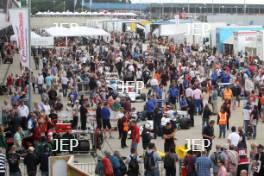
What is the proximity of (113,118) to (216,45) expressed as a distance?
31362 mm

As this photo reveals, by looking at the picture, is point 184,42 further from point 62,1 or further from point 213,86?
point 62,1

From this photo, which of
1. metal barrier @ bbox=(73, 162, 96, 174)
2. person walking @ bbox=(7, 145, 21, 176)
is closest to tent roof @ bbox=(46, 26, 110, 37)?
metal barrier @ bbox=(73, 162, 96, 174)

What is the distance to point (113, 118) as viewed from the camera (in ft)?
69.8

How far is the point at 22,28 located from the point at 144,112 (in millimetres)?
4765

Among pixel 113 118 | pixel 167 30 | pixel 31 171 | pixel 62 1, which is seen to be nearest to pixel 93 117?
pixel 113 118

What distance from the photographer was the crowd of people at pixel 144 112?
14219 mm

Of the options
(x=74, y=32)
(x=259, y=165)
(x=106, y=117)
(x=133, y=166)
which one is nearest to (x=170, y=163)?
(x=133, y=166)

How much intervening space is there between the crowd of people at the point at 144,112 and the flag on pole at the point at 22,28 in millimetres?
1543

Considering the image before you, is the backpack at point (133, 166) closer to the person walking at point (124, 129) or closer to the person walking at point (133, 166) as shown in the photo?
the person walking at point (133, 166)

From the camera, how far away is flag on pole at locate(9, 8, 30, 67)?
19.8 meters

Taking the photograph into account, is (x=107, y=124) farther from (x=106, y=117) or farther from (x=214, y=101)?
(x=214, y=101)

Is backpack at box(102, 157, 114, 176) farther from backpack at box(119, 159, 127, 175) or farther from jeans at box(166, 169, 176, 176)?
jeans at box(166, 169, 176, 176)

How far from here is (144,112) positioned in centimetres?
2167

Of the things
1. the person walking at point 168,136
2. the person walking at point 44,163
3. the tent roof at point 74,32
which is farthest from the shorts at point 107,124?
the tent roof at point 74,32
